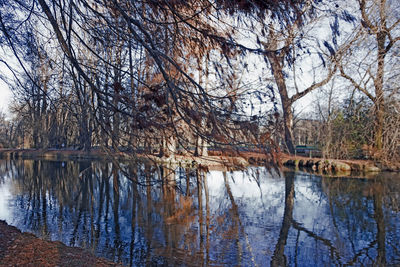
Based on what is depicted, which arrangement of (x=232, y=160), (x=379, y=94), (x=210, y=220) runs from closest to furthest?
(x=232, y=160), (x=210, y=220), (x=379, y=94)

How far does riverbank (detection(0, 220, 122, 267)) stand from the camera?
420 cm

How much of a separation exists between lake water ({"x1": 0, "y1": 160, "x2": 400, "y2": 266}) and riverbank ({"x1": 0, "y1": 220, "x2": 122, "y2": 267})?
90 centimetres

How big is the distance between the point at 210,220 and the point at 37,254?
13.6 ft

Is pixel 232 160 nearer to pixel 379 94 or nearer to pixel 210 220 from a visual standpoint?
pixel 210 220

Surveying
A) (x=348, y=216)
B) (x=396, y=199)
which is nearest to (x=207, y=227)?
(x=348, y=216)

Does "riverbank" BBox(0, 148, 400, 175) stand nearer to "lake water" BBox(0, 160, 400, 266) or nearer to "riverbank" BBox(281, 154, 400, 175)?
"riverbank" BBox(281, 154, 400, 175)

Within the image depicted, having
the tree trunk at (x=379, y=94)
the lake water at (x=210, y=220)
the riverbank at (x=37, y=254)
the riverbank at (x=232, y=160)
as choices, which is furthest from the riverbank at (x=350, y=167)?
the riverbank at (x=37, y=254)

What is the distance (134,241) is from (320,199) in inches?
256

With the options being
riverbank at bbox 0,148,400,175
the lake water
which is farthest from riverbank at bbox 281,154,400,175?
the lake water

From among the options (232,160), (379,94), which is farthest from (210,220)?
(379,94)

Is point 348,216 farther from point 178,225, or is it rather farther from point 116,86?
point 116,86

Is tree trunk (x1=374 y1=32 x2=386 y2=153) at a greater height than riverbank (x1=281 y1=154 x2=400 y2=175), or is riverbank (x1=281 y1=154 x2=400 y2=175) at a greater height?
tree trunk (x1=374 y1=32 x2=386 y2=153)

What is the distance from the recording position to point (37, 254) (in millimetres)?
4488

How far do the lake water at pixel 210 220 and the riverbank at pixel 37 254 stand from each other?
90 cm
